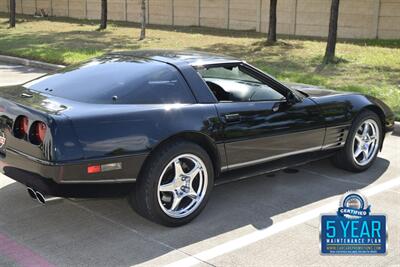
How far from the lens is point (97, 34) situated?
71.6 ft

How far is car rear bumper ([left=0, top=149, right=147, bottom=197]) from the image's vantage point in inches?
150

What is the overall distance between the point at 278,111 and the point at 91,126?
189 cm

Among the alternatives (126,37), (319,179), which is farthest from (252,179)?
(126,37)

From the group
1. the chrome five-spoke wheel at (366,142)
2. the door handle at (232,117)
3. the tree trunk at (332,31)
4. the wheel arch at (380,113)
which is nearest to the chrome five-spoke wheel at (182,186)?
the door handle at (232,117)

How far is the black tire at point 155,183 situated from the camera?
4137mm

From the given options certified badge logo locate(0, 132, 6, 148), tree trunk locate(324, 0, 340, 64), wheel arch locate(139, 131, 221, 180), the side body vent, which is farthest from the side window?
tree trunk locate(324, 0, 340, 64)

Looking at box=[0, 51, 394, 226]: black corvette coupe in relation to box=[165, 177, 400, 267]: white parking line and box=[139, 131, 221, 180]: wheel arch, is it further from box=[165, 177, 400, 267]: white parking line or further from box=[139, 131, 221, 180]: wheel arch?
box=[165, 177, 400, 267]: white parking line

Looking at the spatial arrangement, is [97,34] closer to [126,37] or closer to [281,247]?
[126,37]

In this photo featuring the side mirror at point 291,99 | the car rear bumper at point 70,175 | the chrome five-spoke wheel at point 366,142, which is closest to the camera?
the car rear bumper at point 70,175

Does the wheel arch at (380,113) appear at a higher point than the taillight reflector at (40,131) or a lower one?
lower

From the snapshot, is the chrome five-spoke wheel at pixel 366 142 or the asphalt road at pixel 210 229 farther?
the chrome five-spoke wheel at pixel 366 142

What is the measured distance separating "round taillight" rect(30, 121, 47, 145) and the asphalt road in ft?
2.60

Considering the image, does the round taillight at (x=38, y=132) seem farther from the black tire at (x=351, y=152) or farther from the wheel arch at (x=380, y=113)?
the wheel arch at (x=380, y=113)

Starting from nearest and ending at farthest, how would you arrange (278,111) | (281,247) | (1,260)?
(1,260) < (281,247) < (278,111)
